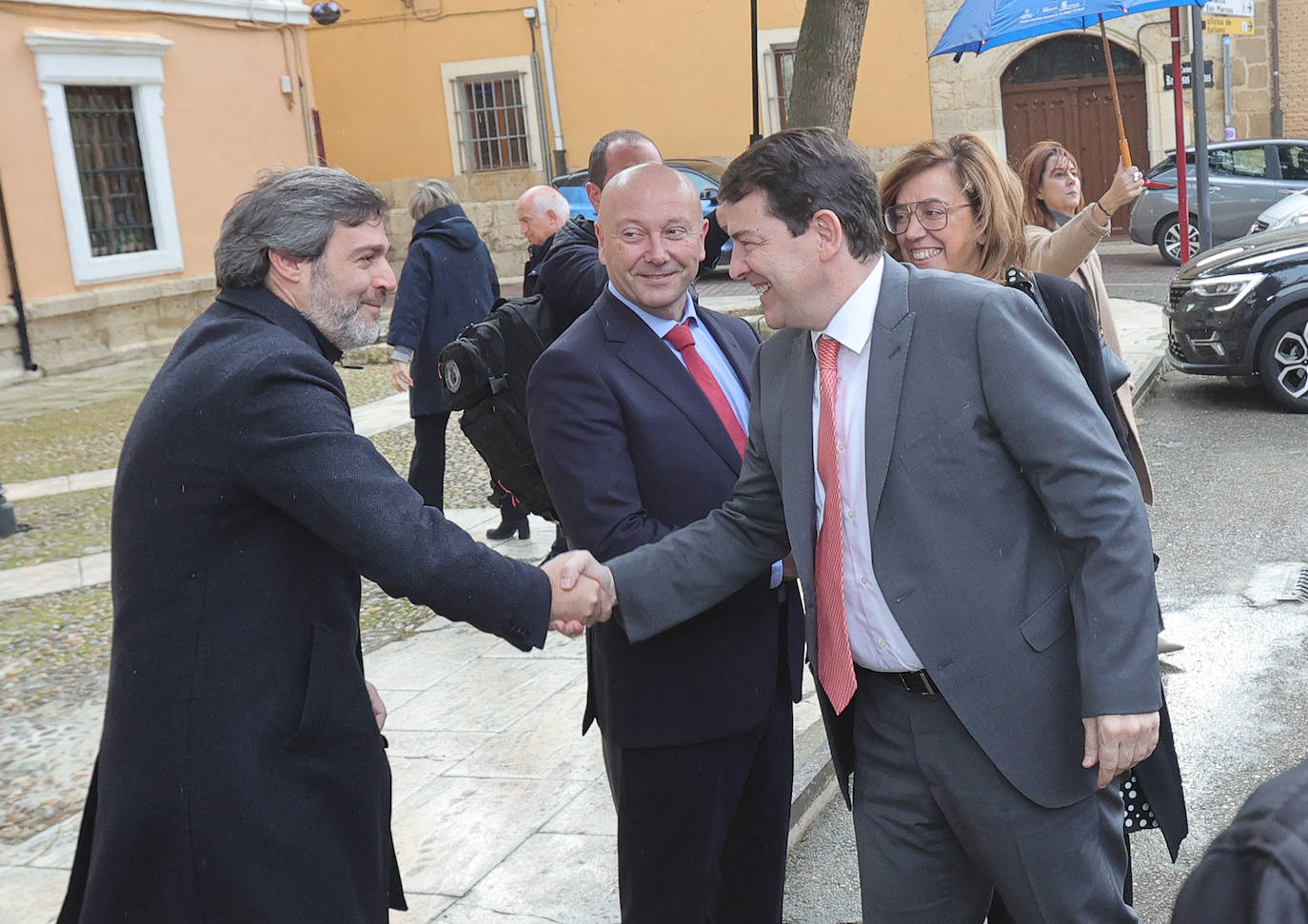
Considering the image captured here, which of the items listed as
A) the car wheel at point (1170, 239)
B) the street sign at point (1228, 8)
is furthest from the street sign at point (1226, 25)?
the car wheel at point (1170, 239)

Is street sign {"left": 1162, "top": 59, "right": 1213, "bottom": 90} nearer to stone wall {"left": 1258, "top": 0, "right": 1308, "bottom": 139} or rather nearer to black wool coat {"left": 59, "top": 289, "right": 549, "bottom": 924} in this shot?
stone wall {"left": 1258, "top": 0, "right": 1308, "bottom": 139}

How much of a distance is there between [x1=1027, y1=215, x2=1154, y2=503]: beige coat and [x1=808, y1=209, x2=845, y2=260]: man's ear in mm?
2274

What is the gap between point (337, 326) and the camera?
265 cm

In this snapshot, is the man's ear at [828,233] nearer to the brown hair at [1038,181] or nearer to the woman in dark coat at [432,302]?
the brown hair at [1038,181]

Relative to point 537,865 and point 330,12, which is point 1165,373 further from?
point 330,12

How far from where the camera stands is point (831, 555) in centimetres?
263

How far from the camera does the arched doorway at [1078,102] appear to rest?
23578 millimetres

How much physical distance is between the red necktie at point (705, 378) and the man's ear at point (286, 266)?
90cm

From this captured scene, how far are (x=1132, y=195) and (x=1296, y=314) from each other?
4.94 m

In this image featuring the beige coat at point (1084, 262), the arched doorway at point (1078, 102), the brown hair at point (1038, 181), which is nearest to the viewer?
the beige coat at point (1084, 262)

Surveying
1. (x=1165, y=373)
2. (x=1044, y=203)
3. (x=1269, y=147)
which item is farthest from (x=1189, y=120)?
(x=1044, y=203)

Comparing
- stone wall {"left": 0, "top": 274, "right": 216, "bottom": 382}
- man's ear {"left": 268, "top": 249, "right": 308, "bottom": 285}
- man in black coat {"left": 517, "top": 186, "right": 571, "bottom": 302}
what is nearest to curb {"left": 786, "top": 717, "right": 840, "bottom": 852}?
man's ear {"left": 268, "top": 249, "right": 308, "bottom": 285}

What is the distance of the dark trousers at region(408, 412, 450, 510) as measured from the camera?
306 inches

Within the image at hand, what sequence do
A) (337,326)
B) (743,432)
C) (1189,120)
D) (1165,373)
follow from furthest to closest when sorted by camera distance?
(1189,120) < (1165,373) < (743,432) < (337,326)
